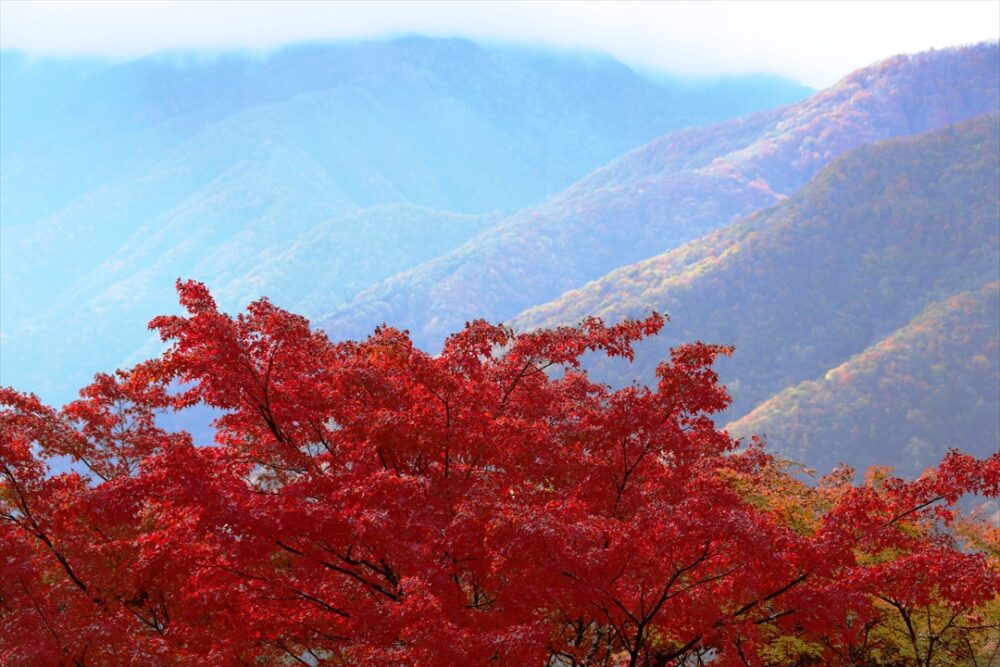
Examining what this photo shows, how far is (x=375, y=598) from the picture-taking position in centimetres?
1119

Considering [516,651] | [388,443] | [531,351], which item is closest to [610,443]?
[531,351]

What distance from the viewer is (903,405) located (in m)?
112

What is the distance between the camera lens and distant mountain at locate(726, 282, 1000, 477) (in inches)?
4250

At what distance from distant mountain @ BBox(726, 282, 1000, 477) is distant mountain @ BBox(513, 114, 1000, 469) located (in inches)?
868

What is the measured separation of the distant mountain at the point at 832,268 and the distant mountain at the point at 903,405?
72.3ft

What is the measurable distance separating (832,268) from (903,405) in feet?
167

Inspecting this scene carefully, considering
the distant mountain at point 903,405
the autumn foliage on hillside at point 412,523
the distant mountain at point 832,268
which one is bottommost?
the autumn foliage on hillside at point 412,523

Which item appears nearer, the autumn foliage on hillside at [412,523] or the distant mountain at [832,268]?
the autumn foliage on hillside at [412,523]

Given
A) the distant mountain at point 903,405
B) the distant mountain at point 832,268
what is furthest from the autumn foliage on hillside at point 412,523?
the distant mountain at point 832,268

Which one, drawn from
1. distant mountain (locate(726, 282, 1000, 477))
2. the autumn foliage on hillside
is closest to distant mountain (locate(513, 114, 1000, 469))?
distant mountain (locate(726, 282, 1000, 477))

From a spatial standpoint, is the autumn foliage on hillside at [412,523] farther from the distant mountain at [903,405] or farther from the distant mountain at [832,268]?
the distant mountain at [832,268]

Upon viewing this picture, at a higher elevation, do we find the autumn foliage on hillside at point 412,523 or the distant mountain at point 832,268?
the distant mountain at point 832,268

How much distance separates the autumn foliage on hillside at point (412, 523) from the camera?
400 inches

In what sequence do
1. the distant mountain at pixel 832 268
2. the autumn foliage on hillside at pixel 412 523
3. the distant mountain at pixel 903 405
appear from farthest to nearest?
the distant mountain at pixel 832 268, the distant mountain at pixel 903 405, the autumn foliage on hillside at pixel 412 523
